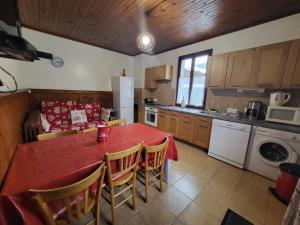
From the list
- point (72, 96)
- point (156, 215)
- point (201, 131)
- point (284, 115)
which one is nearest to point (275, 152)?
point (284, 115)

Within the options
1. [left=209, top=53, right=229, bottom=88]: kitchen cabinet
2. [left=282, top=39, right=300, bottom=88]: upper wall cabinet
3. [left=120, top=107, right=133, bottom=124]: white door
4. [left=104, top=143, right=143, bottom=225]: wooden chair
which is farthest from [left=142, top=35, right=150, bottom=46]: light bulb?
[left=120, top=107, right=133, bottom=124]: white door

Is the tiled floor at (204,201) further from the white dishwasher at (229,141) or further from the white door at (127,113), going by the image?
the white door at (127,113)

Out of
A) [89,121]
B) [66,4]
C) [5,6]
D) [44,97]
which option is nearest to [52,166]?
[5,6]

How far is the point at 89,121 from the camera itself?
3449 millimetres

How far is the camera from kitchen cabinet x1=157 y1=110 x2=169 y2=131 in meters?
3.57

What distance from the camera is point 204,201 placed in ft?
5.24

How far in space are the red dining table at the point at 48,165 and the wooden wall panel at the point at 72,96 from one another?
242 centimetres

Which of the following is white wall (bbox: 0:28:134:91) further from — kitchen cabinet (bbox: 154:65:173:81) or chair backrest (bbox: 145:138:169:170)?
chair backrest (bbox: 145:138:169:170)

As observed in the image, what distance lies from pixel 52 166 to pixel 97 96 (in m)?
3.28

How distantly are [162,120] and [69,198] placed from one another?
9.82 ft

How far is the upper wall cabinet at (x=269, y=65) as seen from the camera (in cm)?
198

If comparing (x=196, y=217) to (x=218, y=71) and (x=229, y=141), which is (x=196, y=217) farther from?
(x=218, y=71)

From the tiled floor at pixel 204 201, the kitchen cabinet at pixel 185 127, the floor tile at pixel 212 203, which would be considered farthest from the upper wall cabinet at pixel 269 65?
the floor tile at pixel 212 203

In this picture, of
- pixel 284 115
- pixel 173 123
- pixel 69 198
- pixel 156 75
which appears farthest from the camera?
pixel 156 75
